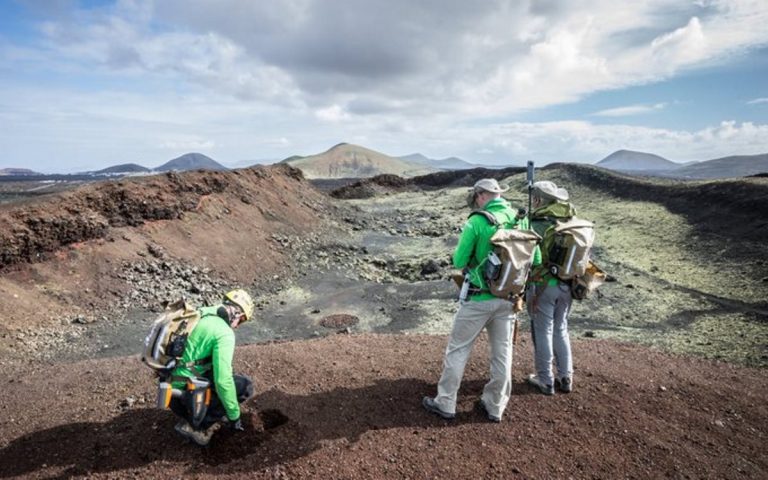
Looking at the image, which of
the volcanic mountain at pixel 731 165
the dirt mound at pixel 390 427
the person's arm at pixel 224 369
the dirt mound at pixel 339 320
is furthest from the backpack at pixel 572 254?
the volcanic mountain at pixel 731 165

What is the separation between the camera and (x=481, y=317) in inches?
184

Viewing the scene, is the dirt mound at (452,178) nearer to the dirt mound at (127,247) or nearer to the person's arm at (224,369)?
the dirt mound at (127,247)

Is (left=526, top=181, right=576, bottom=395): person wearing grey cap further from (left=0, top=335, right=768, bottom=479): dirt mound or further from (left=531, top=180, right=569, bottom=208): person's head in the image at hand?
(left=0, top=335, right=768, bottom=479): dirt mound

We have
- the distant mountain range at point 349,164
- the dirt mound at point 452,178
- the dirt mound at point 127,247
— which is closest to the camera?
the dirt mound at point 127,247

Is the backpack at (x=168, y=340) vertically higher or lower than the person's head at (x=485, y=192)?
lower

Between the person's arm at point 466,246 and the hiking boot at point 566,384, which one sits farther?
the hiking boot at point 566,384

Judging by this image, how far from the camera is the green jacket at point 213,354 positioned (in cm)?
413

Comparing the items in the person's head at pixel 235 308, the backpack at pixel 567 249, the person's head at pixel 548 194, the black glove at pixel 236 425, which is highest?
the person's head at pixel 548 194

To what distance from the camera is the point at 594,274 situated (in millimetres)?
5441

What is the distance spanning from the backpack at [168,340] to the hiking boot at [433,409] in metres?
2.51

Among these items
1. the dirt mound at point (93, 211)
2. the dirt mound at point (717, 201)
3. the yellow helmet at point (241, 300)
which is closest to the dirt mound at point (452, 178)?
the dirt mound at point (717, 201)

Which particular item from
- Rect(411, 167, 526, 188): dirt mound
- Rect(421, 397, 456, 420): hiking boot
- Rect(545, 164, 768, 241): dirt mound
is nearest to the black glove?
Rect(421, 397, 456, 420): hiking boot

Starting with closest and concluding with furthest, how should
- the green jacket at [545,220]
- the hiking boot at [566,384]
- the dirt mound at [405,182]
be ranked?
the green jacket at [545,220]
the hiking boot at [566,384]
the dirt mound at [405,182]

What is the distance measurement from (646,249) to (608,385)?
585 inches
